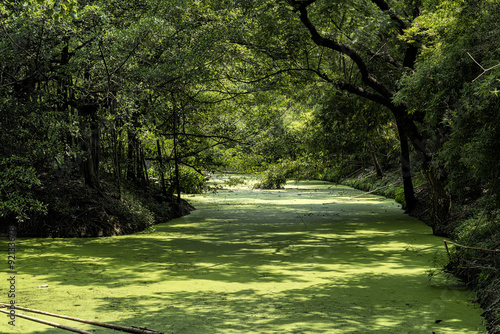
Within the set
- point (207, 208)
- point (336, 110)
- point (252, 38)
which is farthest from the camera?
point (207, 208)

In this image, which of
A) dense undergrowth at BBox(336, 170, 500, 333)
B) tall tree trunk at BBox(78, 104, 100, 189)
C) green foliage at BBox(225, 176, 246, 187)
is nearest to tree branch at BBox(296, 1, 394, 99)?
dense undergrowth at BBox(336, 170, 500, 333)

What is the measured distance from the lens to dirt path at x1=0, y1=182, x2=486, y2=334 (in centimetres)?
398

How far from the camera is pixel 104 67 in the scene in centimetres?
752

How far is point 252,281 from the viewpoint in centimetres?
537

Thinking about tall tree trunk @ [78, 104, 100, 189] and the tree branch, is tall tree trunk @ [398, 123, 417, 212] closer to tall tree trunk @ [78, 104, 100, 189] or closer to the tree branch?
the tree branch

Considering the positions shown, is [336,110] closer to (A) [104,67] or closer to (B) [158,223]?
(B) [158,223]

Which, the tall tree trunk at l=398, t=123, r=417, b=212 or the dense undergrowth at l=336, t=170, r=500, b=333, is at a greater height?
the tall tree trunk at l=398, t=123, r=417, b=212

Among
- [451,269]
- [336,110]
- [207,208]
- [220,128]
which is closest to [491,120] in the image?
[451,269]

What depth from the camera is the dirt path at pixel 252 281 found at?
3.98 metres

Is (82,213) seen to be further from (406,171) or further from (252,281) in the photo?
(406,171)

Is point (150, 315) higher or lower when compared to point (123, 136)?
lower

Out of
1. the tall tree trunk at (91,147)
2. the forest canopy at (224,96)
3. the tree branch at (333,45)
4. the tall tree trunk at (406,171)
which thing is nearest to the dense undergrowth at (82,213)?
the forest canopy at (224,96)

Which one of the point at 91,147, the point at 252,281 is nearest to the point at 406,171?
the point at 91,147

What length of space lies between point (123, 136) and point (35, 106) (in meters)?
3.35
